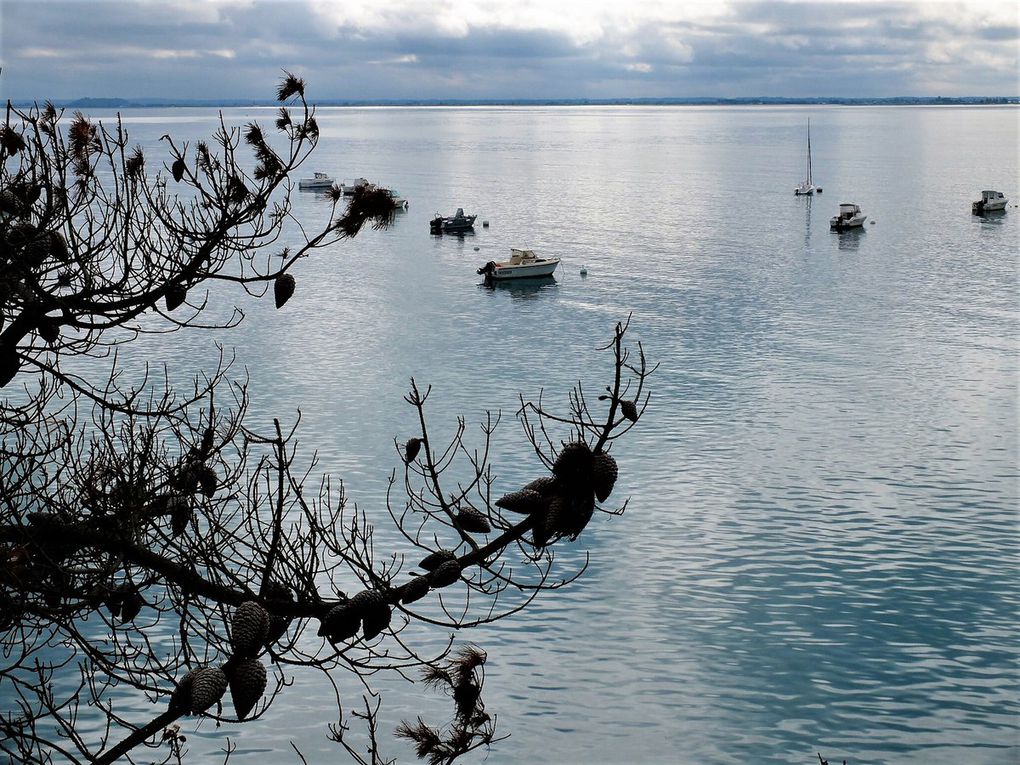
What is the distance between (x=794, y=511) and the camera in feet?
113

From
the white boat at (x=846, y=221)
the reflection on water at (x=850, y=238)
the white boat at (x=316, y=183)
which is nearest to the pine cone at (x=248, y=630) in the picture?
the reflection on water at (x=850, y=238)

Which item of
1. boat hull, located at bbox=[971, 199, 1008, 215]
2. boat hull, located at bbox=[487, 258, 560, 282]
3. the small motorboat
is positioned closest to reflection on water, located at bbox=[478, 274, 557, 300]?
boat hull, located at bbox=[487, 258, 560, 282]

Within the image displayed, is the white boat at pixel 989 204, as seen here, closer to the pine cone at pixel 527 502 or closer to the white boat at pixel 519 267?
the white boat at pixel 519 267

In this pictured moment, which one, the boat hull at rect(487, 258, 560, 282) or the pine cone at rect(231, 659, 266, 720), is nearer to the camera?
the pine cone at rect(231, 659, 266, 720)

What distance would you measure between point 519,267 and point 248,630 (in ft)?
222

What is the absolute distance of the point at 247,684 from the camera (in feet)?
14.7

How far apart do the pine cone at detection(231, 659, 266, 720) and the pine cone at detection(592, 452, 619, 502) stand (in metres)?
1.62

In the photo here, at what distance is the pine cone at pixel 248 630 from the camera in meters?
4.55

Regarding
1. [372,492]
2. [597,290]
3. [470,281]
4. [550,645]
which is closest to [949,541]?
[550,645]

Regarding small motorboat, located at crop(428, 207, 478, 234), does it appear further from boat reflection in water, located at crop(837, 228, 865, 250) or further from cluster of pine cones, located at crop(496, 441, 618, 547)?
cluster of pine cones, located at crop(496, 441, 618, 547)

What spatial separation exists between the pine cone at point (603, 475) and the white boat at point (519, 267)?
67444mm

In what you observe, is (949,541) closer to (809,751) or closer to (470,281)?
(809,751)

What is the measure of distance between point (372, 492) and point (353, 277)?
1686 inches

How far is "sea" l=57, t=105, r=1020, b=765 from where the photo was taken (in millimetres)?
23531
